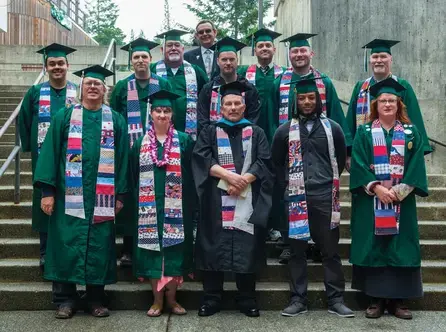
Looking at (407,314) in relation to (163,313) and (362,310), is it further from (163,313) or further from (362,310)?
(163,313)

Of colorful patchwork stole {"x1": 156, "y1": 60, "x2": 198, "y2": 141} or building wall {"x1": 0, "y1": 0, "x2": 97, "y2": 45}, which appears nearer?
colorful patchwork stole {"x1": 156, "y1": 60, "x2": 198, "y2": 141}

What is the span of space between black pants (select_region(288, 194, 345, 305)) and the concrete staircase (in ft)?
0.82

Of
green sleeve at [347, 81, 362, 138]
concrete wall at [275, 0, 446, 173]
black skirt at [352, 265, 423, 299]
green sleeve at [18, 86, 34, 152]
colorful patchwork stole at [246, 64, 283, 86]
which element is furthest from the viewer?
concrete wall at [275, 0, 446, 173]

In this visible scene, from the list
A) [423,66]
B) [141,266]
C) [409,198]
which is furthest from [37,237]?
[423,66]

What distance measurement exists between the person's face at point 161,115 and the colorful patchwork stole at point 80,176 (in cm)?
40

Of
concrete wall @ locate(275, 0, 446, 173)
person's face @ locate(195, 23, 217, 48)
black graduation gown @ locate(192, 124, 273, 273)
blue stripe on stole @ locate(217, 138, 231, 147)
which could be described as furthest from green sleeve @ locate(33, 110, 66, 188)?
concrete wall @ locate(275, 0, 446, 173)

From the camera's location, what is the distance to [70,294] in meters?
4.93

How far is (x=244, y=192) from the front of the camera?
16.1ft

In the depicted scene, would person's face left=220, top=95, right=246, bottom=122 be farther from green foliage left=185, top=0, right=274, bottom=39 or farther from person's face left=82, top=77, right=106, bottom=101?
green foliage left=185, top=0, right=274, bottom=39

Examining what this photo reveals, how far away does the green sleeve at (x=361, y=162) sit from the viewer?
192 inches

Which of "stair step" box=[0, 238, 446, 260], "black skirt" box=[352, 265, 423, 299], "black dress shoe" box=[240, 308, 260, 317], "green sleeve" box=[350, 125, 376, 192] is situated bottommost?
"black dress shoe" box=[240, 308, 260, 317]

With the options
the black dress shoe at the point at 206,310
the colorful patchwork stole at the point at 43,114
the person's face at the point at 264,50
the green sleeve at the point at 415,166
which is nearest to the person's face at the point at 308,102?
the green sleeve at the point at 415,166

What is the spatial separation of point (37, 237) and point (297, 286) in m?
2.63

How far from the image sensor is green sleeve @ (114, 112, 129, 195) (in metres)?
5.00
